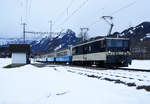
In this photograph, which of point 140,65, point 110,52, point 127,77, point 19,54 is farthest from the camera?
point 19,54

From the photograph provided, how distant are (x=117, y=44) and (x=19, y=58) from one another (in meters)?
27.3

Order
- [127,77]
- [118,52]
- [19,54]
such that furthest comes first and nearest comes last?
1. [19,54]
2. [118,52]
3. [127,77]

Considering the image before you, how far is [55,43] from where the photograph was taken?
131ft

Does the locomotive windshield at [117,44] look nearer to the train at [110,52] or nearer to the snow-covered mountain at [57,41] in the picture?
the train at [110,52]

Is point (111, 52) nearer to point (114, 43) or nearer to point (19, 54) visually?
point (114, 43)

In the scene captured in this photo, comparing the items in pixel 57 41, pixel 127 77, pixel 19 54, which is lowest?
pixel 127 77

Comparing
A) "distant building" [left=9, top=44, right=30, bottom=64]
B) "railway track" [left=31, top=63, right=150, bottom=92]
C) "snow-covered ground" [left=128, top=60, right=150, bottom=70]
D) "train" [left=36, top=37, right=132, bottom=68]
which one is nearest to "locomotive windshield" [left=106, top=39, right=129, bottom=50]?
"train" [left=36, top=37, right=132, bottom=68]

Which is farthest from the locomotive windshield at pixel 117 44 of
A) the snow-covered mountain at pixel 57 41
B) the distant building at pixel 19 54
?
the distant building at pixel 19 54

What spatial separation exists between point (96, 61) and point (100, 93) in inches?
559

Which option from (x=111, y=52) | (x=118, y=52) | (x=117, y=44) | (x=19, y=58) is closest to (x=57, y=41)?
(x=19, y=58)

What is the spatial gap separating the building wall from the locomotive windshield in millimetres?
26452

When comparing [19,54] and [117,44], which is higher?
[117,44]

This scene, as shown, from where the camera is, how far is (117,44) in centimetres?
1983

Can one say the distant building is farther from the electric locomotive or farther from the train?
the electric locomotive
